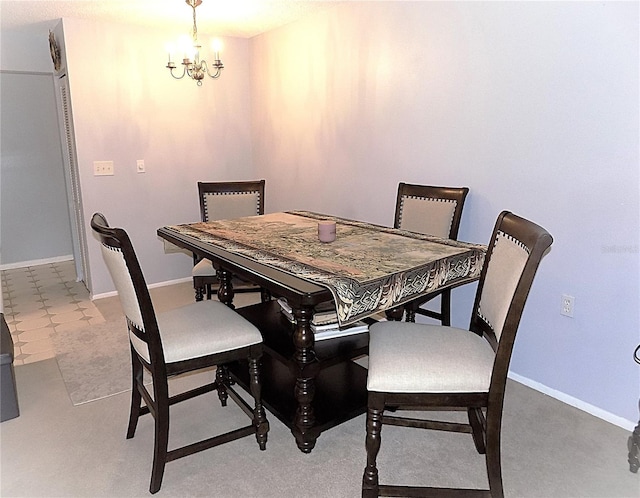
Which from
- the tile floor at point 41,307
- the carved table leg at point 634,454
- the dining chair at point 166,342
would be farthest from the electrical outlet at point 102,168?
the carved table leg at point 634,454

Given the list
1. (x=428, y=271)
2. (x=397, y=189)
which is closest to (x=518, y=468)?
(x=428, y=271)

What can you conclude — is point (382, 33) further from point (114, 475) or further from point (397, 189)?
point (114, 475)

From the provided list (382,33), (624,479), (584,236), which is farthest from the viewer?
(382,33)

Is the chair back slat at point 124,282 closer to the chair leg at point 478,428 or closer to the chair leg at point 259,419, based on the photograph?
the chair leg at point 259,419

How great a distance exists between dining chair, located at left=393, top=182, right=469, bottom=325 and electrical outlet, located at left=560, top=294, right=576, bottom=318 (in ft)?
1.91

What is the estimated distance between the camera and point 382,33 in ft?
10.7

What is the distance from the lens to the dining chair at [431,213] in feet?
9.21

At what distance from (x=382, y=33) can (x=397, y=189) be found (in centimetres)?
103

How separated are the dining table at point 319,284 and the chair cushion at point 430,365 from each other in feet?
0.50

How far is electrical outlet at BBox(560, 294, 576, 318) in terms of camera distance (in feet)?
8.04

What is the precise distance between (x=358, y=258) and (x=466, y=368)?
24.9 inches

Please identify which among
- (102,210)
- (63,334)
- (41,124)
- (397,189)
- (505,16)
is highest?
(505,16)

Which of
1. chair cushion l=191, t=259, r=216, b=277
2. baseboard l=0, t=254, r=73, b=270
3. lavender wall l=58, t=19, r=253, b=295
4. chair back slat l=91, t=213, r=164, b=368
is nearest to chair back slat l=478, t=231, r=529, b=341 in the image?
chair back slat l=91, t=213, r=164, b=368

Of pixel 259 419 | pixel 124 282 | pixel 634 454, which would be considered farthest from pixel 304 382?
pixel 634 454
